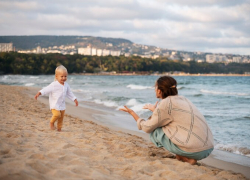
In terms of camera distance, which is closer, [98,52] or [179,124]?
[179,124]

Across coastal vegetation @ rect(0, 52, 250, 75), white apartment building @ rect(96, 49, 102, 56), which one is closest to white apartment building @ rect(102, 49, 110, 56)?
white apartment building @ rect(96, 49, 102, 56)

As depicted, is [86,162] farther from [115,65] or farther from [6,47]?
[6,47]

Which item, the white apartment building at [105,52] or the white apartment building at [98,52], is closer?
the white apartment building at [105,52]

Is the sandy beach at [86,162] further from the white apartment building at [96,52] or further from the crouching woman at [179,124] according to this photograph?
the white apartment building at [96,52]

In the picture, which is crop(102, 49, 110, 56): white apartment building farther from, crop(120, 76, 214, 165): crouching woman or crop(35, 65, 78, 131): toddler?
crop(120, 76, 214, 165): crouching woman

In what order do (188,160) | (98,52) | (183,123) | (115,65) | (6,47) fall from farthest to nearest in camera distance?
(98,52) → (6,47) → (115,65) → (188,160) → (183,123)

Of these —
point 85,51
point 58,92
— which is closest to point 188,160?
point 58,92

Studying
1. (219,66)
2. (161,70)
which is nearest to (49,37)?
(161,70)

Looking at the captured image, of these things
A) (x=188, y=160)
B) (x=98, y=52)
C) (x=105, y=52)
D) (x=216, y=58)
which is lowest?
(x=188, y=160)

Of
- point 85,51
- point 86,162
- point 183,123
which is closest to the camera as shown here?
point 86,162

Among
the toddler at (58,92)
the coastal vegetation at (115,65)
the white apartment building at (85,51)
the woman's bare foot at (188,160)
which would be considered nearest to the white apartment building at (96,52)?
the white apartment building at (85,51)

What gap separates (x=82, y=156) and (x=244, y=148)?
3.41m

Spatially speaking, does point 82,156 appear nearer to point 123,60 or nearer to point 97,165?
point 97,165

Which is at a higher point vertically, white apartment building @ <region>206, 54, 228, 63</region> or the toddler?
white apartment building @ <region>206, 54, 228, 63</region>
